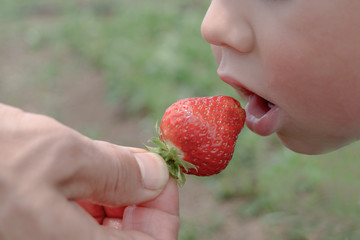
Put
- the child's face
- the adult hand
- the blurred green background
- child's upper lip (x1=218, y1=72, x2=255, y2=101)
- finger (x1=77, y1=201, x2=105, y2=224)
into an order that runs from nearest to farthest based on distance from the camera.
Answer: the adult hand, the child's face, child's upper lip (x1=218, y1=72, x2=255, y2=101), finger (x1=77, y1=201, x2=105, y2=224), the blurred green background

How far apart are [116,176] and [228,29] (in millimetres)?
347

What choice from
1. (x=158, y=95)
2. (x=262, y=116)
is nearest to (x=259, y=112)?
(x=262, y=116)

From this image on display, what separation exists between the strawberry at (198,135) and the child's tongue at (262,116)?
2 centimetres

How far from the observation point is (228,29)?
0.98 metres

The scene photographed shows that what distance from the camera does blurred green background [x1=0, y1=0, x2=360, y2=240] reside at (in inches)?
69.7

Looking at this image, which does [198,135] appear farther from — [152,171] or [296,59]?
[296,59]

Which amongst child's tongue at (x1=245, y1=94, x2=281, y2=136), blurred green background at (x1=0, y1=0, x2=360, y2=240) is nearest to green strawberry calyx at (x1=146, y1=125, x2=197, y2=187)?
child's tongue at (x1=245, y1=94, x2=281, y2=136)

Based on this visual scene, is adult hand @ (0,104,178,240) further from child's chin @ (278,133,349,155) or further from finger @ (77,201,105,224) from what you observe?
child's chin @ (278,133,349,155)

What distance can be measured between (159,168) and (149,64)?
6.25ft

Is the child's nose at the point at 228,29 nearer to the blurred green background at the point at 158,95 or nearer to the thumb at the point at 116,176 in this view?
the thumb at the point at 116,176

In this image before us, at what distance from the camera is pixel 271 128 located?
1.06m

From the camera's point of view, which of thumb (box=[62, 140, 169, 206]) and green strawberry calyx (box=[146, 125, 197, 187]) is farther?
green strawberry calyx (box=[146, 125, 197, 187])

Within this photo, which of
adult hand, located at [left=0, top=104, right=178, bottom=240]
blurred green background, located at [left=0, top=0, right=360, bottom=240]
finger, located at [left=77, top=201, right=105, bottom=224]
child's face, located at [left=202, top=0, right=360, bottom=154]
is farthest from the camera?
blurred green background, located at [left=0, top=0, right=360, bottom=240]

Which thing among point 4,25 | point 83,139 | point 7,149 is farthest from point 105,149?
point 4,25
